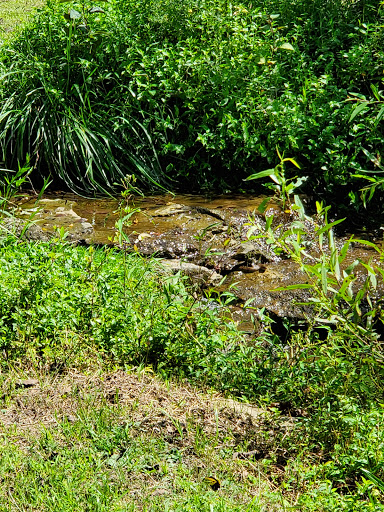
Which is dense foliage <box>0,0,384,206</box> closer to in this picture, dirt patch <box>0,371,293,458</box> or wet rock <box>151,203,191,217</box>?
wet rock <box>151,203,191,217</box>

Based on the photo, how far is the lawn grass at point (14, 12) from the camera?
11.2 metres

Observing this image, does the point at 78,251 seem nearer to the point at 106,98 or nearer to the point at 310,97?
the point at 106,98

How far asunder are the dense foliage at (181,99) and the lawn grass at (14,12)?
3.88 m

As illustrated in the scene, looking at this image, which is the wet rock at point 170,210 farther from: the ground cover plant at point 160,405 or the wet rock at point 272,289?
the ground cover plant at point 160,405

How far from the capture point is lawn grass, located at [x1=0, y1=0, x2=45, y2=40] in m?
11.2

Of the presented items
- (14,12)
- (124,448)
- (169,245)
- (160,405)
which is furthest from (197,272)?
(14,12)

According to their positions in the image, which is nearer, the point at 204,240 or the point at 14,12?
the point at 204,240

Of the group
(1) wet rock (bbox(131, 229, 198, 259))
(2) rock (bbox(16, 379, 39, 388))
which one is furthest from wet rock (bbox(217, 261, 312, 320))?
(2) rock (bbox(16, 379, 39, 388))

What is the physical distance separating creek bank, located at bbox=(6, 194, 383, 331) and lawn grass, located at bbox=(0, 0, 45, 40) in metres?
5.45

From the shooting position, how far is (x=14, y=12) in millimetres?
12523

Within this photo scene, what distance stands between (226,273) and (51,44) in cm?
343

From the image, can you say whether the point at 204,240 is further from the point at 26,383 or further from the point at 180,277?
the point at 26,383

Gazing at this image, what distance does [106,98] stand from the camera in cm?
675

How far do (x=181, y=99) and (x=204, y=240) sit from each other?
1929 mm
